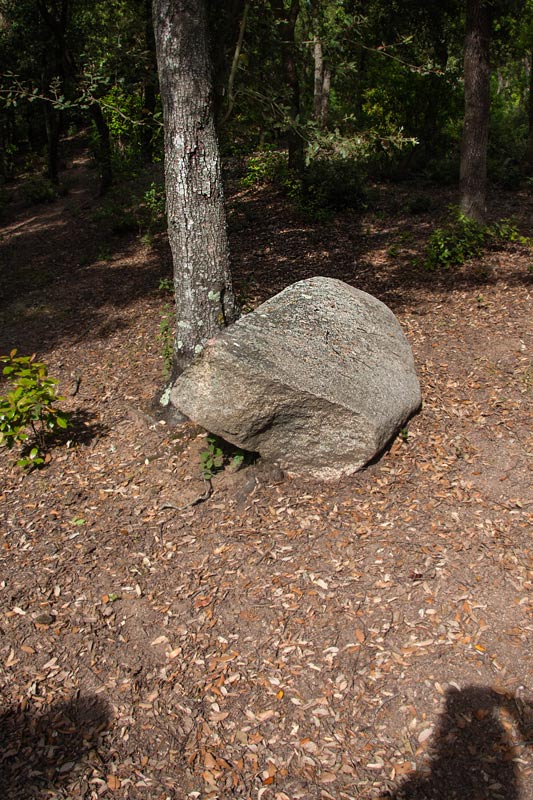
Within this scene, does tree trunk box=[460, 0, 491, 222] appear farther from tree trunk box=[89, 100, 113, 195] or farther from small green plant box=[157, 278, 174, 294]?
tree trunk box=[89, 100, 113, 195]

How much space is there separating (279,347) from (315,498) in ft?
3.57

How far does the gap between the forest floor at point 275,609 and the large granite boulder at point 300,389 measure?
278mm

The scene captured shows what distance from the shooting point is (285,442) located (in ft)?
14.5

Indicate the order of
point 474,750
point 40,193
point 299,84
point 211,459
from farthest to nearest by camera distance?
1. point 40,193
2. point 299,84
3. point 211,459
4. point 474,750

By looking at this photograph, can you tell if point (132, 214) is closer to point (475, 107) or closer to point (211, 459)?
point (475, 107)

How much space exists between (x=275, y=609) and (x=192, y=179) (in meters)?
3.21

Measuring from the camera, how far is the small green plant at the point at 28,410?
496 cm

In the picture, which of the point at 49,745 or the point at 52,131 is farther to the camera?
the point at 52,131

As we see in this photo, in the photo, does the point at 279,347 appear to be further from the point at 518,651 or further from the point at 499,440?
the point at 518,651

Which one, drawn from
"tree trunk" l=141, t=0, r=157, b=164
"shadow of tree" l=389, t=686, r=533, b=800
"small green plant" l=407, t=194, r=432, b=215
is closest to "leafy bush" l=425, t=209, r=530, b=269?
"small green plant" l=407, t=194, r=432, b=215

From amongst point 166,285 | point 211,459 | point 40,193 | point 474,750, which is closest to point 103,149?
point 40,193

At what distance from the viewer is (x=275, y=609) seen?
147 inches

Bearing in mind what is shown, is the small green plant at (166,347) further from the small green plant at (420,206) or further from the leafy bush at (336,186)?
the small green plant at (420,206)

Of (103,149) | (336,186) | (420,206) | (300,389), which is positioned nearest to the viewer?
(300,389)
